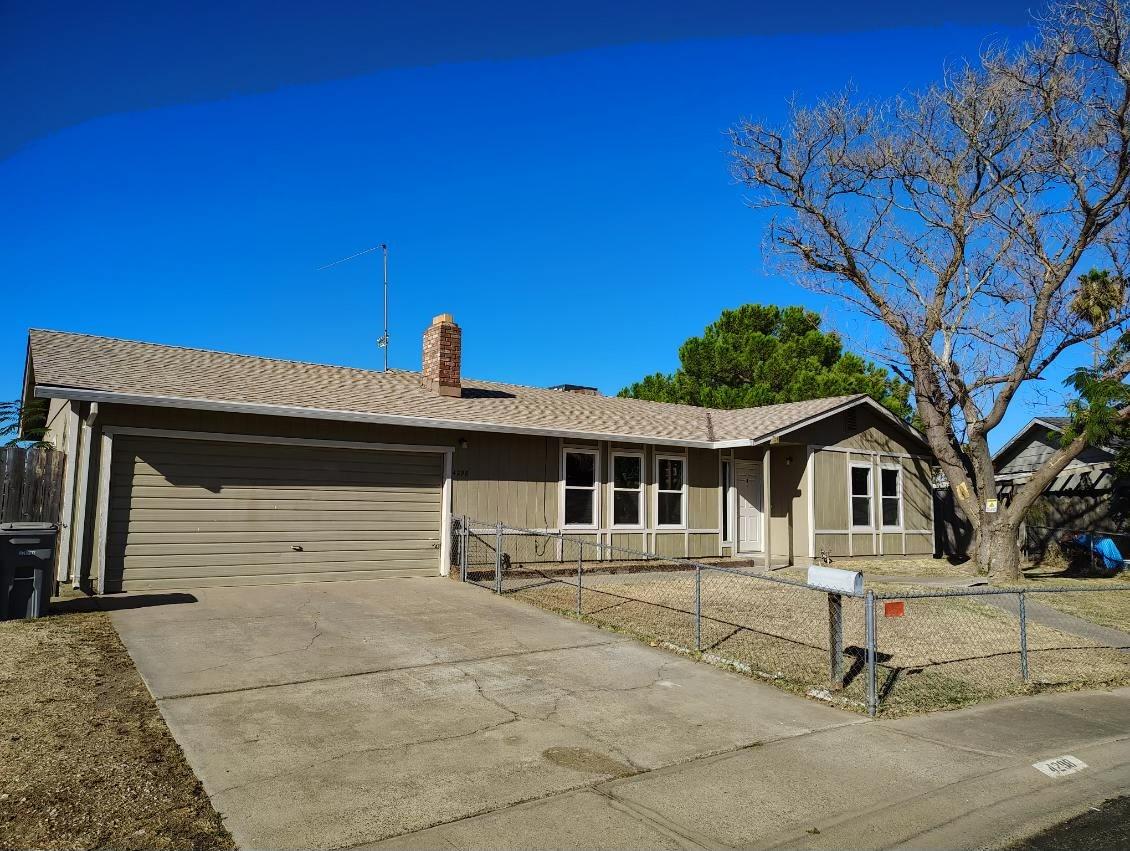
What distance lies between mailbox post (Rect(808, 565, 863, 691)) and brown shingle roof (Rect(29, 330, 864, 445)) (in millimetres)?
7782

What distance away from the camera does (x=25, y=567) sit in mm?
8828

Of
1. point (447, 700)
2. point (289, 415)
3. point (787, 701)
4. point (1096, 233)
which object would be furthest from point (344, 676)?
point (1096, 233)

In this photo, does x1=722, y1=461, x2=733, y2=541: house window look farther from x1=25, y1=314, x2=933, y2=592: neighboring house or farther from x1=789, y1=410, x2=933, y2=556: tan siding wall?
x1=789, y1=410, x2=933, y2=556: tan siding wall

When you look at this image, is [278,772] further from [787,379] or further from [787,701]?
[787,379]

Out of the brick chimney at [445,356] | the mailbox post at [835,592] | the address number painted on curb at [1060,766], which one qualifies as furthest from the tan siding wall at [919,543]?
the address number painted on curb at [1060,766]

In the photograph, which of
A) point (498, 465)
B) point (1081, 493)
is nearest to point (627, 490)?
point (498, 465)

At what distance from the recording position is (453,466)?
13891 millimetres

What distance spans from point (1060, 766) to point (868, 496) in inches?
561

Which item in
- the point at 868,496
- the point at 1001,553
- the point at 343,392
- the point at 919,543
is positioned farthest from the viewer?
the point at 919,543

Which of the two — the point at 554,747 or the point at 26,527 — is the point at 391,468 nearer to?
the point at 26,527

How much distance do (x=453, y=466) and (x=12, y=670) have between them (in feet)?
25.5

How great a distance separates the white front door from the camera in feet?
58.6

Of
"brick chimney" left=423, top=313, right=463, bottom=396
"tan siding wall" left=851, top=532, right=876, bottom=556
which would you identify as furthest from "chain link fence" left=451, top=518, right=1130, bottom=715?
"tan siding wall" left=851, top=532, right=876, bottom=556

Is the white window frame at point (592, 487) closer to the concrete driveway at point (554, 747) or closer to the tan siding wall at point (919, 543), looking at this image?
the concrete driveway at point (554, 747)
